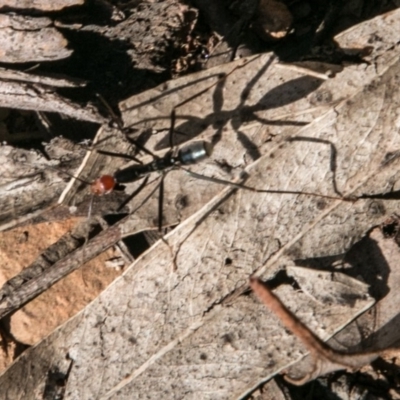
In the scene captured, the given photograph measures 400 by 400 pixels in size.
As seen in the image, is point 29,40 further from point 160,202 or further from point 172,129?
point 160,202

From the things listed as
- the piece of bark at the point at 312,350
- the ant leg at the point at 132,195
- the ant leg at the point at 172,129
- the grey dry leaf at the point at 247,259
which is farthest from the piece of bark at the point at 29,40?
the piece of bark at the point at 312,350

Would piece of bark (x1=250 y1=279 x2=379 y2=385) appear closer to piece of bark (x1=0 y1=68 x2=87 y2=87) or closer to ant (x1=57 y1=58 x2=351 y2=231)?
ant (x1=57 y1=58 x2=351 y2=231)

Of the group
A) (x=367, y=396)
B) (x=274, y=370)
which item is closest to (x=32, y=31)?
(x=274, y=370)

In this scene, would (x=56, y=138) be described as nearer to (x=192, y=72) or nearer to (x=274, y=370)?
(x=192, y=72)

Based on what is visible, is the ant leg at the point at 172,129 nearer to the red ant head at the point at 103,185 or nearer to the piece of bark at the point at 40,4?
the red ant head at the point at 103,185

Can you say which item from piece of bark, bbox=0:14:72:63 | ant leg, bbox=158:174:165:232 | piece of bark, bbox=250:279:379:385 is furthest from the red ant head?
piece of bark, bbox=250:279:379:385

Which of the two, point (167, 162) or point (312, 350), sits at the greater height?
point (167, 162)

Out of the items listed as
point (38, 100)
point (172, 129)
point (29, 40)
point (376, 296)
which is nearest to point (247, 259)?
point (376, 296)
